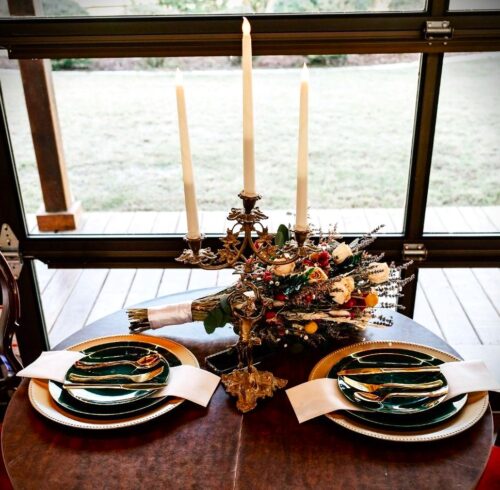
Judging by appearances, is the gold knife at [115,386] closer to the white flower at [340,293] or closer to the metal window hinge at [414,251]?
the white flower at [340,293]

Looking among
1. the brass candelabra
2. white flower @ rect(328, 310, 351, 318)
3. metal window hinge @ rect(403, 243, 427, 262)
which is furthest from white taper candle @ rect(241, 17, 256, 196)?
metal window hinge @ rect(403, 243, 427, 262)

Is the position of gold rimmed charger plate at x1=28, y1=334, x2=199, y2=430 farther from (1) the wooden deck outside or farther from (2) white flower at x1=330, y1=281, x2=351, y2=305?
(1) the wooden deck outside

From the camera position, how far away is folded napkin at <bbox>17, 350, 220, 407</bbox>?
48.6 inches

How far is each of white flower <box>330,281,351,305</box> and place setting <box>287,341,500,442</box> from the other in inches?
5.5

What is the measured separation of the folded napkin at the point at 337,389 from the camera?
118 cm

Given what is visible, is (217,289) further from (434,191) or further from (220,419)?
(434,191)

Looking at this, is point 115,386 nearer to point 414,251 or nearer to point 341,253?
point 341,253

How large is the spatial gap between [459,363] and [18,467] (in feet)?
3.07

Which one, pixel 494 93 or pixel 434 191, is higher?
pixel 494 93

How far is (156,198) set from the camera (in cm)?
241

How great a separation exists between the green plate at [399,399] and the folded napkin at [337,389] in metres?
0.02

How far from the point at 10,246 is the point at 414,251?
1354 mm

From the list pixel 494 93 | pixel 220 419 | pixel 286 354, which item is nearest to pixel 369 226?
pixel 494 93

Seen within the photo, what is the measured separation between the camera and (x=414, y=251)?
6.30ft
